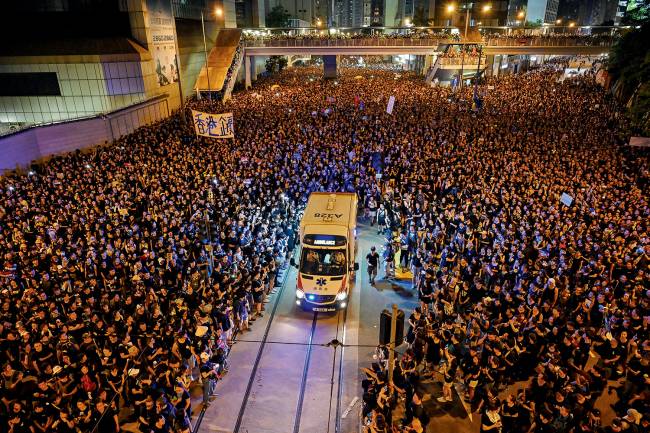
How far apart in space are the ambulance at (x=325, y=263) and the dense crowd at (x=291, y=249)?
4.17 ft

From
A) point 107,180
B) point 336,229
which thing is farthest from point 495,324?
point 107,180

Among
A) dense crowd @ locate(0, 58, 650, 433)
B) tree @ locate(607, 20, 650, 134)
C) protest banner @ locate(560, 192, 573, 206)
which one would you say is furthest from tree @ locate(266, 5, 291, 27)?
protest banner @ locate(560, 192, 573, 206)

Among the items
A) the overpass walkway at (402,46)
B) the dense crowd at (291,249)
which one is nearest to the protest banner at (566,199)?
the dense crowd at (291,249)

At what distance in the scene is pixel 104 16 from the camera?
33781 mm

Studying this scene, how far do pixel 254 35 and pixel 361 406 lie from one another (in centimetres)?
4732

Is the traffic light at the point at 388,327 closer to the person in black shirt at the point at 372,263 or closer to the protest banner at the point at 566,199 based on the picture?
the person in black shirt at the point at 372,263

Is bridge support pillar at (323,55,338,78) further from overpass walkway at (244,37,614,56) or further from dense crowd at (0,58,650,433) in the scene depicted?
dense crowd at (0,58,650,433)

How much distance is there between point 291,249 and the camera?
50.2 feet

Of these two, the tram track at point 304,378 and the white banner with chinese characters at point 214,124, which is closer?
the tram track at point 304,378

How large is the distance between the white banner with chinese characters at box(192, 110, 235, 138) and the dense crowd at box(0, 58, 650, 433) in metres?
1.18

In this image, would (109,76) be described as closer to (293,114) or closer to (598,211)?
(293,114)

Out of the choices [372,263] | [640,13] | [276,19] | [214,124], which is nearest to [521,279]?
[372,263]

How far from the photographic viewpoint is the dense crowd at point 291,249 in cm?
818

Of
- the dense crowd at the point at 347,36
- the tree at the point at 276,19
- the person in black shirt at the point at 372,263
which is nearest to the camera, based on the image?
the person in black shirt at the point at 372,263
